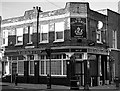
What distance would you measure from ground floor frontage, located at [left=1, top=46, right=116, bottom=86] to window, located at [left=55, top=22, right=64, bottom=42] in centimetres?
118

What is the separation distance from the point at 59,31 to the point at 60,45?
163 cm

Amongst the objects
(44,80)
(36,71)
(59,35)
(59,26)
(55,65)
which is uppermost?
(59,26)

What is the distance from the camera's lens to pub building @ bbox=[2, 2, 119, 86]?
24719mm

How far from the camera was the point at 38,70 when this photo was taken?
88.5 feet

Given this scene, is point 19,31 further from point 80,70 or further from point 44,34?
point 80,70

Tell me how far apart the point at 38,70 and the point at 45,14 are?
626 cm

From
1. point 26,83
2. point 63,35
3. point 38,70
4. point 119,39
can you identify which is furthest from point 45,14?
point 119,39

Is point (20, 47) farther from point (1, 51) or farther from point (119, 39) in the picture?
point (119, 39)

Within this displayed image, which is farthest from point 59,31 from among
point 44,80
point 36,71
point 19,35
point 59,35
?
point 19,35

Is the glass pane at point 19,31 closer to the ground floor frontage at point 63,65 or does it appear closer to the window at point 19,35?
the window at point 19,35

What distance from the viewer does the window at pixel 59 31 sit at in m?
25.7

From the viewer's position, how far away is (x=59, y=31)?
25.9 m

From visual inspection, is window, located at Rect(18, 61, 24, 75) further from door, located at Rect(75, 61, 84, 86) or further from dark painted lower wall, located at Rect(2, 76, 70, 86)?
door, located at Rect(75, 61, 84, 86)

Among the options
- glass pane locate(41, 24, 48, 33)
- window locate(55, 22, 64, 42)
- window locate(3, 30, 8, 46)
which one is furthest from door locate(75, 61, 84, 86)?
window locate(3, 30, 8, 46)
